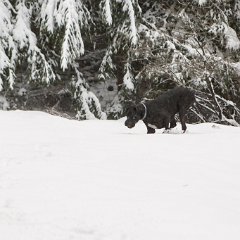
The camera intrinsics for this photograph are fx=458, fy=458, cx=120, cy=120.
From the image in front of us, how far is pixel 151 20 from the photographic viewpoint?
13047 millimetres

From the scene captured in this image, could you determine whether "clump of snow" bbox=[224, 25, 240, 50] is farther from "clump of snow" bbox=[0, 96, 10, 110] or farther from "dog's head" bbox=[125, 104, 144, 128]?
"clump of snow" bbox=[0, 96, 10, 110]

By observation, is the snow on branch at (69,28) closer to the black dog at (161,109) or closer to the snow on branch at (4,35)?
the snow on branch at (4,35)

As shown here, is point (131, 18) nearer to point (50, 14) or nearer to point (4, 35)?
point (50, 14)

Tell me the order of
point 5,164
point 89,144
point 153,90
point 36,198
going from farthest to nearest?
1. point 153,90
2. point 89,144
3. point 5,164
4. point 36,198

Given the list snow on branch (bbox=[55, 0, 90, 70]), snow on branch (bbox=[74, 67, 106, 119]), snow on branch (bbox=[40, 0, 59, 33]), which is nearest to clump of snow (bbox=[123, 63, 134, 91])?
snow on branch (bbox=[74, 67, 106, 119])

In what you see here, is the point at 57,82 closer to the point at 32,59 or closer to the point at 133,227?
the point at 32,59

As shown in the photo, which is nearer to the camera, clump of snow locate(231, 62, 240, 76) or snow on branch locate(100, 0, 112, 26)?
snow on branch locate(100, 0, 112, 26)

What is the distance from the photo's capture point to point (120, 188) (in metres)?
3.93

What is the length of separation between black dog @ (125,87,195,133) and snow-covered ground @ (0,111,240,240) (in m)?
1.09

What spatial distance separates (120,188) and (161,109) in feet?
12.8

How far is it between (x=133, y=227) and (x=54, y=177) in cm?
143

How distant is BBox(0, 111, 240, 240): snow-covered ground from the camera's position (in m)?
3.06

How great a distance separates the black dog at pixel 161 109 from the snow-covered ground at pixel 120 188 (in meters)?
1.09

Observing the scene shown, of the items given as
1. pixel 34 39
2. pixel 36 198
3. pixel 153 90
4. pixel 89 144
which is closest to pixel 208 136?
pixel 89 144
